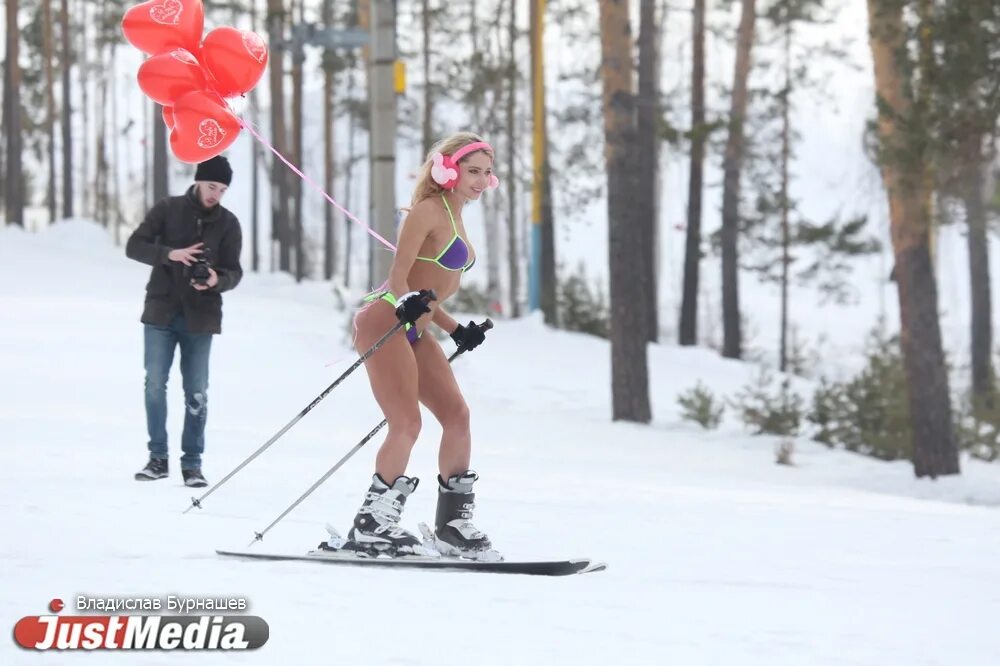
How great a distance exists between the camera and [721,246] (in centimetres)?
2719

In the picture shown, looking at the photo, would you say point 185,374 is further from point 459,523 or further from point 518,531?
point 459,523

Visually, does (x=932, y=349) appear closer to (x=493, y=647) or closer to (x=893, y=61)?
(x=893, y=61)

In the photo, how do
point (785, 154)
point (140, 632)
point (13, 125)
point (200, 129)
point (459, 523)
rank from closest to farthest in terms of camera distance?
point (140, 632), point (459, 523), point (200, 129), point (785, 154), point (13, 125)

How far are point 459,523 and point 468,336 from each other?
2.71 feet

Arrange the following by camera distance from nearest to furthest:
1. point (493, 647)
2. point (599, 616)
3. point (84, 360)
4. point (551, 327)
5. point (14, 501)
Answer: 1. point (493, 647)
2. point (599, 616)
3. point (14, 501)
4. point (84, 360)
5. point (551, 327)

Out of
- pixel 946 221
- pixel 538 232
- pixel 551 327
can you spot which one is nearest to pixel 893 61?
pixel 946 221

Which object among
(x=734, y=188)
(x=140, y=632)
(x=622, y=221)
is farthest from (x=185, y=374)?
(x=734, y=188)

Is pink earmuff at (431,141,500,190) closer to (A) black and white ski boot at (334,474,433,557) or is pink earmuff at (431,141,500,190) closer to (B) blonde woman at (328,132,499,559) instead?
(B) blonde woman at (328,132,499,559)

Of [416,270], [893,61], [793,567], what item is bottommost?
[793,567]

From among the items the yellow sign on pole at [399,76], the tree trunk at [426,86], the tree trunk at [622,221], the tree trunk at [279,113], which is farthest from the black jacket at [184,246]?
the tree trunk at [426,86]

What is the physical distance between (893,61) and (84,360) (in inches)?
359

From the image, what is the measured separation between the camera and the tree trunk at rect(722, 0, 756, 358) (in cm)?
2545

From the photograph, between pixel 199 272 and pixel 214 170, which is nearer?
pixel 199 272

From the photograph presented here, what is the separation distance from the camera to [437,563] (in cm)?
593
